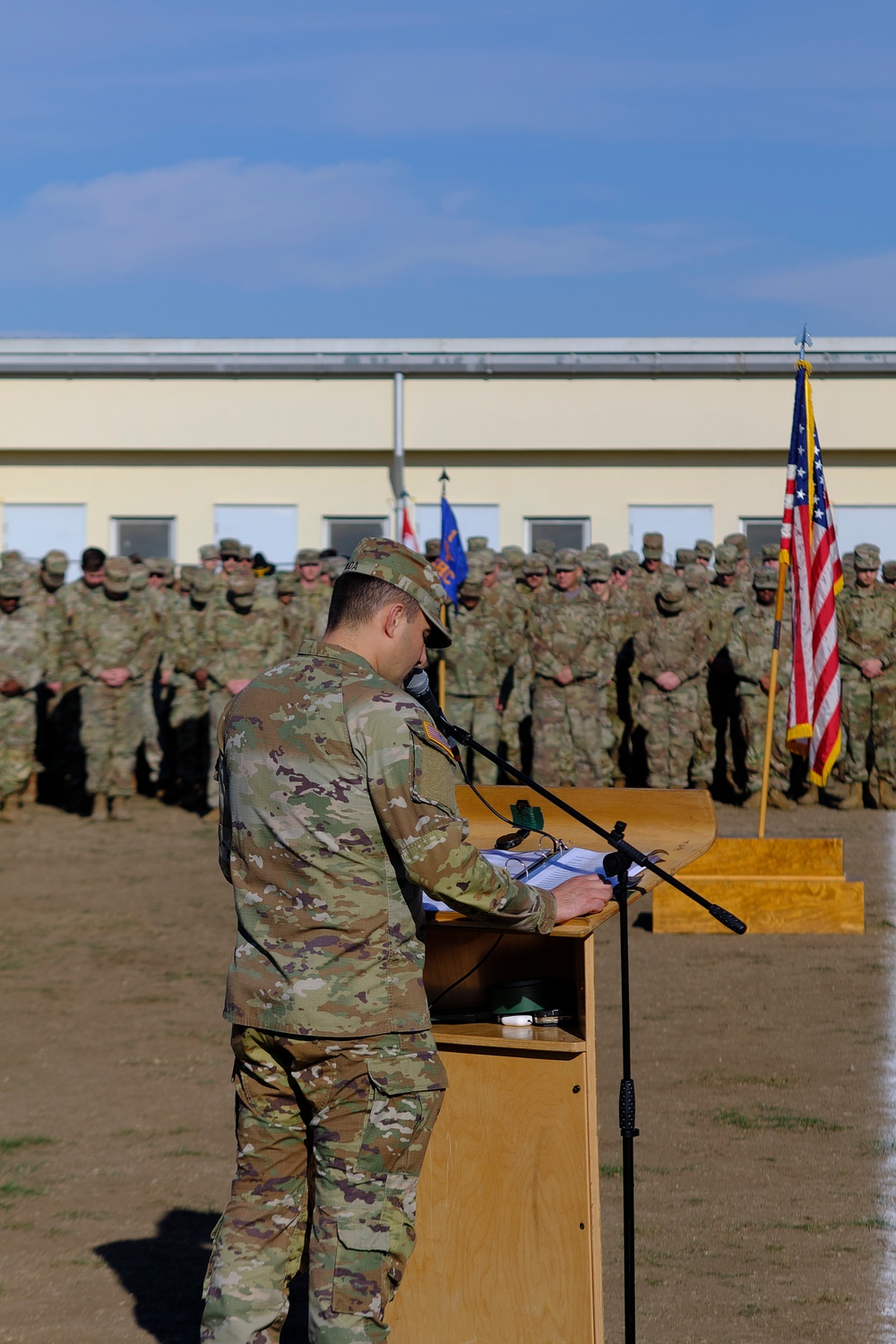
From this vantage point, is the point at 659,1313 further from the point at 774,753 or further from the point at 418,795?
the point at 774,753

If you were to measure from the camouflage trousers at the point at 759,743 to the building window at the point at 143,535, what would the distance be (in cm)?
1076

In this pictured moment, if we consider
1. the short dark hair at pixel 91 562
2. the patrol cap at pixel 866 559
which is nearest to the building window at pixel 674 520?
the patrol cap at pixel 866 559

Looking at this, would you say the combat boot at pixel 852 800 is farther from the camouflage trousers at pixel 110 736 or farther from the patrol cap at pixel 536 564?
the camouflage trousers at pixel 110 736

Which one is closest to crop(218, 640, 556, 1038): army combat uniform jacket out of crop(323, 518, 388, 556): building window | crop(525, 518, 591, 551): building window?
crop(525, 518, 591, 551): building window

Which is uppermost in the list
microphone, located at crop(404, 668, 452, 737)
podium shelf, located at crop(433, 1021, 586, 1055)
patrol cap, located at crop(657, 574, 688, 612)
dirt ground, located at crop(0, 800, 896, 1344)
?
patrol cap, located at crop(657, 574, 688, 612)

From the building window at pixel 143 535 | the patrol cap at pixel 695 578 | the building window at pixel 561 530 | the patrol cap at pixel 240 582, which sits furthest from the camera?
the building window at pixel 143 535

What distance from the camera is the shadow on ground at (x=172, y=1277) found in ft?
14.0

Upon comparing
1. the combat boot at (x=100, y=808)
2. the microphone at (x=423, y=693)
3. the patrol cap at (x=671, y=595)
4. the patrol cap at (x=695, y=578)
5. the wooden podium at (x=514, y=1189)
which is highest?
the patrol cap at (x=695, y=578)

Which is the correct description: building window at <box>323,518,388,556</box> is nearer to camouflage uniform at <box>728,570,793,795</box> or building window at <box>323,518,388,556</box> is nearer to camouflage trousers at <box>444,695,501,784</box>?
camouflage trousers at <box>444,695,501,784</box>

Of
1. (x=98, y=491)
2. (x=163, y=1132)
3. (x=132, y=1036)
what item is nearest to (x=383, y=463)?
(x=98, y=491)

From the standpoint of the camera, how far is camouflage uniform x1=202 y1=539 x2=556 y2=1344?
9.95 ft

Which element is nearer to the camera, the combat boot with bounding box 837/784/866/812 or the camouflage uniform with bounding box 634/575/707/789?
the combat boot with bounding box 837/784/866/812

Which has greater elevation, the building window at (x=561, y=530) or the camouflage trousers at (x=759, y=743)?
the building window at (x=561, y=530)

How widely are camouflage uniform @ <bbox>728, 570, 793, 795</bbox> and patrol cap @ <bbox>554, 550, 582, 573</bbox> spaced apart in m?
1.62
